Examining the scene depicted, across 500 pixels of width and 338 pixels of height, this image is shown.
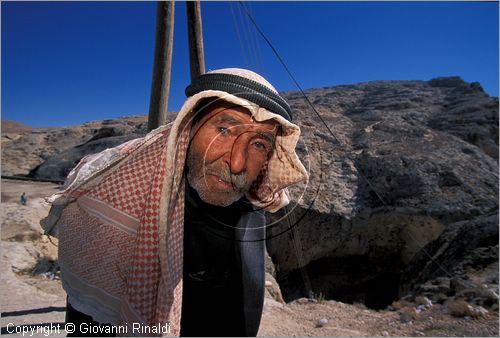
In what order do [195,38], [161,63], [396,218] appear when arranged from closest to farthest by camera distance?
[161,63], [195,38], [396,218]

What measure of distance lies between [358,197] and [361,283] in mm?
2133

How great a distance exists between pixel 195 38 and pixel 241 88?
9.51 ft

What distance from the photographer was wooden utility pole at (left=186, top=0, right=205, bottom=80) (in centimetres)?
389

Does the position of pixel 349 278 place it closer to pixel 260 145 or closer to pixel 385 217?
pixel 385 217

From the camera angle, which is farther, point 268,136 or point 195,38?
point 195,38

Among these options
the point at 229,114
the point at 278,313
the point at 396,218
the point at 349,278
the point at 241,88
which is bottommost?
the point at 349,278

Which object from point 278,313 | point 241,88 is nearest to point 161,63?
point 241,88

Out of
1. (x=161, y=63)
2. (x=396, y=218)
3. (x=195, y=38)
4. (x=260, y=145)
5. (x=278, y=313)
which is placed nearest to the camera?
(x=260, y=145)

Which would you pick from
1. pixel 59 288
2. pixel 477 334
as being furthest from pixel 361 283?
pixel 59 288

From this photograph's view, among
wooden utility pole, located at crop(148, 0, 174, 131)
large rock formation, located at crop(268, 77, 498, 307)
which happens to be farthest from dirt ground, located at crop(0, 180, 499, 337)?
wooden utility pole, located at crop(148, 0, 174, 131)

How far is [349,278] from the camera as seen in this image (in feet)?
26.2

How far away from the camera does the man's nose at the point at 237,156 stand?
1.30 m

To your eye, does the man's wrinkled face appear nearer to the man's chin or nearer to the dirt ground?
the man's chin

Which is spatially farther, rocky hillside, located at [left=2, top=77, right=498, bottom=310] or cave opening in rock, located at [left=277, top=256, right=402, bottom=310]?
cave opening in rock, located at [left=277, top=256, right=402, bottom=310]
